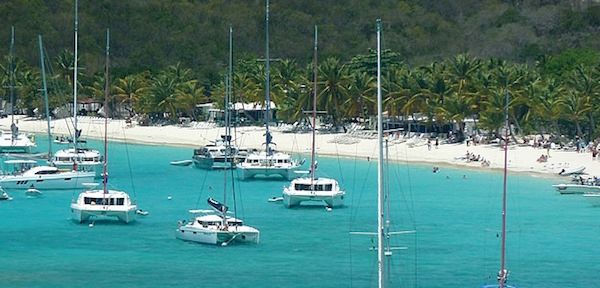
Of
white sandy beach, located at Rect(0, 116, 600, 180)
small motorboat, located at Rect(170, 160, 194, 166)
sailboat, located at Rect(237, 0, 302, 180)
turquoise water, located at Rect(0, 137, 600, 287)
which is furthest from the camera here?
small motorboat, located at Rect(170, 160, 194, 166)

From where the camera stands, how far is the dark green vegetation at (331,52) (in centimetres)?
12050

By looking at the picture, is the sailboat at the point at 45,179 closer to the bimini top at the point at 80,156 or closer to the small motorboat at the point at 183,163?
the bimini top at the point at 80,156

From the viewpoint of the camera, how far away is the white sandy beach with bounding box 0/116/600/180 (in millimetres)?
103688

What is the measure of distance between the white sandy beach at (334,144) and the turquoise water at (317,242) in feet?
16.2

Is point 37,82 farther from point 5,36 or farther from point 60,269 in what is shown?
point 60,269

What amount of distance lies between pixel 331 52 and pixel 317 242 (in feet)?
330

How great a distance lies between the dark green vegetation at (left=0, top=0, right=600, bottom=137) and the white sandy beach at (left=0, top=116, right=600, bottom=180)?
2.21 m

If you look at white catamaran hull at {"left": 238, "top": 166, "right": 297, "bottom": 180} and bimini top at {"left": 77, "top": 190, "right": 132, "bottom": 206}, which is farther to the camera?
white catamaran hull at {"left": 238, "top": 166, "right": 297, "bottom": 180}

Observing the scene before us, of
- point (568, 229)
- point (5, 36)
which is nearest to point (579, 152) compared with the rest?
point (568, 229)

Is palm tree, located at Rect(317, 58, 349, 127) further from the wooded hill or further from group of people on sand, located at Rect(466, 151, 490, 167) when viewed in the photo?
the wooded hill

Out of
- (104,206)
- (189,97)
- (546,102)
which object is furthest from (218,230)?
(189,97)

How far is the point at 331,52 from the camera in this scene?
559ft

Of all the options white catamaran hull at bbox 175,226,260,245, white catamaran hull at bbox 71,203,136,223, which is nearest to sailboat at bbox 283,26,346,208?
white catamaran hull at bbox 71,203,136,223

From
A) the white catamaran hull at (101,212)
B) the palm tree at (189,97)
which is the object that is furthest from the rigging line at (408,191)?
the palm tree at (189,97)
